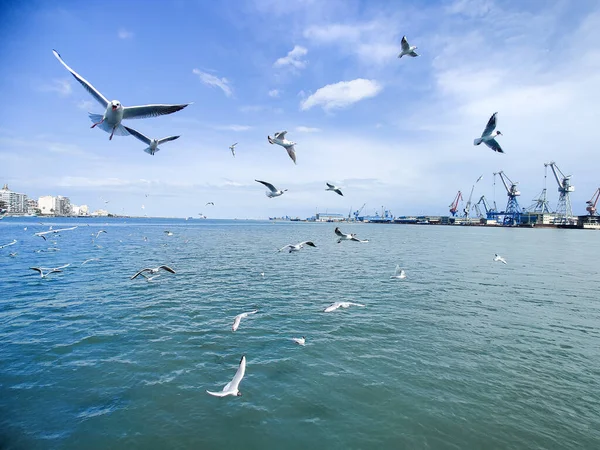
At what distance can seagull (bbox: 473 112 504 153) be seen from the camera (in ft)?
46.9

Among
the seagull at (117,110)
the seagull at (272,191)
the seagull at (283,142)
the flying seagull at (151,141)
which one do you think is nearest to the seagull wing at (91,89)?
the seagull at (117,110)

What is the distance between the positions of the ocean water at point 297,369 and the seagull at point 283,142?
8286mm

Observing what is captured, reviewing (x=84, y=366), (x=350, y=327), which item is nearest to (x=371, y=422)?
(x=350, y=327)

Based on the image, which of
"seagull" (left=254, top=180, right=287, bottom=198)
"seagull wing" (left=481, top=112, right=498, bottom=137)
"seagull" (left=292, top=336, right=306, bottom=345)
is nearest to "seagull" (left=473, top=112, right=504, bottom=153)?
"seagull wing" (left=481, top=112, right=498, bottom=137)

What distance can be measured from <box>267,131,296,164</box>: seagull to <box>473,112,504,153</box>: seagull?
28.3 feet

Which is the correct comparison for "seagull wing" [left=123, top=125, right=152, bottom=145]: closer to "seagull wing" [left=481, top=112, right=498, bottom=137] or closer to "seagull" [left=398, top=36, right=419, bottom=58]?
"seagull" [left=398, top=36, right=419, bottom=58]

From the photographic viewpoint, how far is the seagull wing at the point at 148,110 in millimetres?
9062

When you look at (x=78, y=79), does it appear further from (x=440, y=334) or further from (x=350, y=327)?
(x=440, y=334)

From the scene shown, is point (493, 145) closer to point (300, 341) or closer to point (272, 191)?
point (272, 191)

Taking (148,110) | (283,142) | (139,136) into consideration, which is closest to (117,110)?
(148,110)

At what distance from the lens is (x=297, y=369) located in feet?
33.7

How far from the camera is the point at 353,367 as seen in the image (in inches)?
410

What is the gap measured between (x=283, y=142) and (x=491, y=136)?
988cm

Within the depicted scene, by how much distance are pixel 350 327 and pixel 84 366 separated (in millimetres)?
10098
